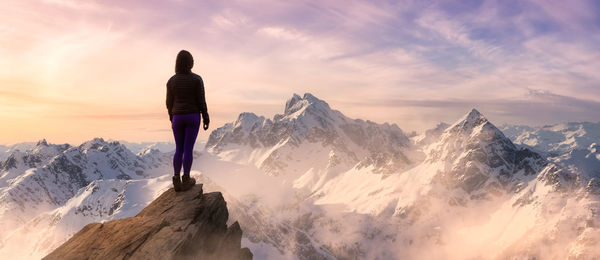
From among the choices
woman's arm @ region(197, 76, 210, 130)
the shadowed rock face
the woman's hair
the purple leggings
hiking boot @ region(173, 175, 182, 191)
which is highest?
the woman's hair

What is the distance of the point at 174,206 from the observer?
13742mm

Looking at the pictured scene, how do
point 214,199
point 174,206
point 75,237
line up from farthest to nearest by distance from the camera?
1. point 214,199
2. point 174,206
3. point 75,237

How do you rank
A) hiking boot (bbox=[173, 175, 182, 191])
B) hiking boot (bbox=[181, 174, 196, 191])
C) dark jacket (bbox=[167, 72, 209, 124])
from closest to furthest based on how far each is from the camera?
dark jacket (bbox=[167, 72, 209, 124]) < hiking boot (bbox=[173, 175, 182, 191]) < hiking boot (bbox=[181, 174, 196, 191])

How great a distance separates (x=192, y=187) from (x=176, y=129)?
3.13m

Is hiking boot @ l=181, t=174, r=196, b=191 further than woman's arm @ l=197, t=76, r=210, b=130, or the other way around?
hiking boot @ l=181, t=174, r=196, b=191

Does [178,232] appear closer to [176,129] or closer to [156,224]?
[156,224]

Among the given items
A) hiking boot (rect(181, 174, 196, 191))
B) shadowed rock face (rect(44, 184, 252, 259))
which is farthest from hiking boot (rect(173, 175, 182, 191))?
shadowed rock face (rect(44, 184, 252, 259))

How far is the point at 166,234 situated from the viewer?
38.4ft

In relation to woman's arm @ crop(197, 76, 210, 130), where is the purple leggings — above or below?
below

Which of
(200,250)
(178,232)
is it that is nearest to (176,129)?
(178,232)

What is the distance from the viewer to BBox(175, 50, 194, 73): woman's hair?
13312mm

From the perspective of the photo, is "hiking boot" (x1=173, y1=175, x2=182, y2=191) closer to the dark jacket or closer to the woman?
the woman

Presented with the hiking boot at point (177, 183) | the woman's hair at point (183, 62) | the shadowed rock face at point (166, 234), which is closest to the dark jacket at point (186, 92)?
the woman's hair at point (183, 62)

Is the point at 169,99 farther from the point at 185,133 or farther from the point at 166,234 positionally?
the point at 166,234
